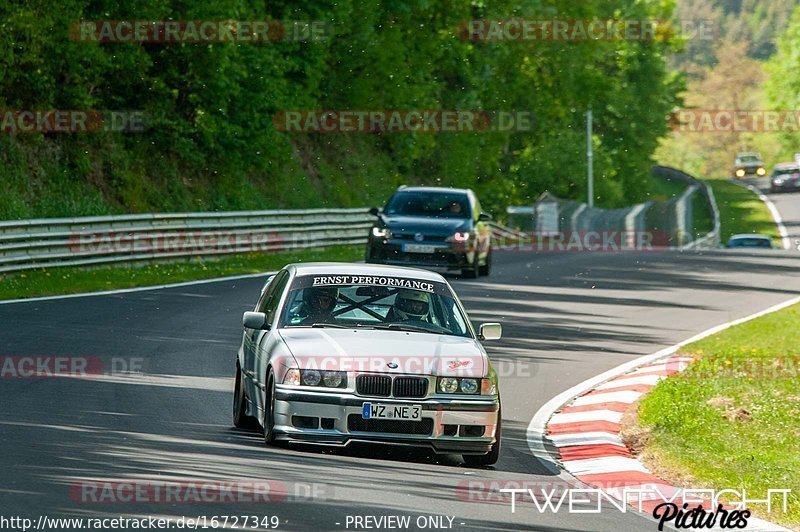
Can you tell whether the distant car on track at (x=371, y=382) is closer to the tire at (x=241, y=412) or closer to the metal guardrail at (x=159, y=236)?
the tire at (x=241, y=412)

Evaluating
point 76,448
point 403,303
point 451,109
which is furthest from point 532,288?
point 451,109

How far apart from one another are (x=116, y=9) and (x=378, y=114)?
19657 millimetres

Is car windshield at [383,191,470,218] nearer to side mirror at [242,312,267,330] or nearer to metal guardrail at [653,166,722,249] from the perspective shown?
side mirror at [242,312,267,330]

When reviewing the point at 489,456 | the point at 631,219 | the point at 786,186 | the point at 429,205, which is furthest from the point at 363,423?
the point at 786,186

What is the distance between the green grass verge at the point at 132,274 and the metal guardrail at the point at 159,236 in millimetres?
248

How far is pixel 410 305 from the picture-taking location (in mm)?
11789

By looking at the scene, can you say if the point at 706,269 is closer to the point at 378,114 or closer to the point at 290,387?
the point at 378,114

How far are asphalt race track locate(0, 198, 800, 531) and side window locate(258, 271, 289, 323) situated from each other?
36.9 inches

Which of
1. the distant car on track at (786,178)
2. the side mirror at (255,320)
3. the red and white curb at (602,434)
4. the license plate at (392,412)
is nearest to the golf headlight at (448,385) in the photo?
the license plate at (392,412)

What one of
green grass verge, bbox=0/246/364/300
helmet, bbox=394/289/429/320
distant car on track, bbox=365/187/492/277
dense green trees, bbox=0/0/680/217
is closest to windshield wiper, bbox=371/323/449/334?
helmet, bbox=394/289/429/320

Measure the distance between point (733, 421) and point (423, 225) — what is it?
52.4 ft

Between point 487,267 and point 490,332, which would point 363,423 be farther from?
point 487,267

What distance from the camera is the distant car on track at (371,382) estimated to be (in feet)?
34.5

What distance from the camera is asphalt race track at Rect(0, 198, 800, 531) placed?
8.80 meters
